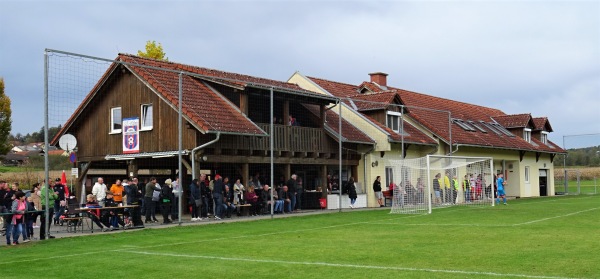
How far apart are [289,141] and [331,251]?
50.8ft

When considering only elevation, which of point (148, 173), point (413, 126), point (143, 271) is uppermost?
point (413, 126)

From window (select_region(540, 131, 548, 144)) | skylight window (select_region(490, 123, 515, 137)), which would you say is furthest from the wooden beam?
window (select_region(540, 131, 548, 144))

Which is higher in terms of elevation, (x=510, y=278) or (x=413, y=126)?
(x=413, y=126)

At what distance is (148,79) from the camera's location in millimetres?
26422

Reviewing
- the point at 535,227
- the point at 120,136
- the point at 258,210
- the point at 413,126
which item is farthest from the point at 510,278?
the point at 413,126

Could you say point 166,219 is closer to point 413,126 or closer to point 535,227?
point 535,227

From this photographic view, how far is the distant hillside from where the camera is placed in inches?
2286

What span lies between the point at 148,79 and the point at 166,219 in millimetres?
6251

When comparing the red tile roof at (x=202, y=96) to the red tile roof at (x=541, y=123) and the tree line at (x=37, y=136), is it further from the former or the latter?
the red tile roof at (x=541, y=123)

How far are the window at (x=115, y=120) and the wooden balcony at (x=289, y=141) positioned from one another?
5.29 metres

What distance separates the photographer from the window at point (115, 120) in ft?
93.5

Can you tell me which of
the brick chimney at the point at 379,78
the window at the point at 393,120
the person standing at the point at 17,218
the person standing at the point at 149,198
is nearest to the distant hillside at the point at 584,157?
the brick chimney at the point at 379,78

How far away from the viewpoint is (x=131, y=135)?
2773 centimetres

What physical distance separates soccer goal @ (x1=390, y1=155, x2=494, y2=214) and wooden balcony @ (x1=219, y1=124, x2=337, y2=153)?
345 centimetres
